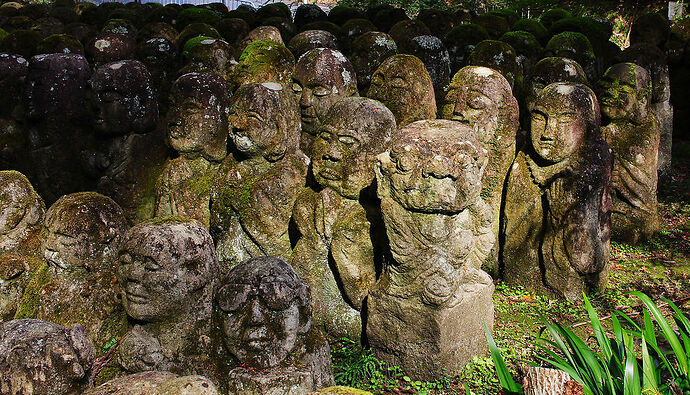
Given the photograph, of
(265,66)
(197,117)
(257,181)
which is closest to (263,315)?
(257,181)

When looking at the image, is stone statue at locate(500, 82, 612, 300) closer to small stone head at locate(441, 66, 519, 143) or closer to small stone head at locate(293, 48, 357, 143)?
small stone head at locate(441, 66, 519, 143)

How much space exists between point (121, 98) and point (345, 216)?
127 inches

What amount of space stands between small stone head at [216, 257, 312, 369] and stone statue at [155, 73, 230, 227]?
2.22m

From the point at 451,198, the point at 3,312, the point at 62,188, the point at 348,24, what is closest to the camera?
the point at 451,198

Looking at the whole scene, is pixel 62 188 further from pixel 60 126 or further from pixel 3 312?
pixel 3 312

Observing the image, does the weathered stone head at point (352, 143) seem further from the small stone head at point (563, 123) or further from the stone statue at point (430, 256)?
the small stone head at point (563, 123)

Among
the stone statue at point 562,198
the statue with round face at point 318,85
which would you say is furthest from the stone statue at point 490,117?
the statue with round face at point 318,85

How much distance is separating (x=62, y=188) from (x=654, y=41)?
1219 cm

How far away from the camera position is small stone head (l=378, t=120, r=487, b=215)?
4629mm

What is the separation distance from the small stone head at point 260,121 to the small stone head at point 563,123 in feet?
8.71

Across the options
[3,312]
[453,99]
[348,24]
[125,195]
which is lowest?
[3,312]

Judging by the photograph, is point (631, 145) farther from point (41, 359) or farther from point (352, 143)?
point (41, 359)

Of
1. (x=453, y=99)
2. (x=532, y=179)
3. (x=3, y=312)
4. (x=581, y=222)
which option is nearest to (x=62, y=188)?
(x=3, y=312)

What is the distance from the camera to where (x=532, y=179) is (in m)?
6.65
